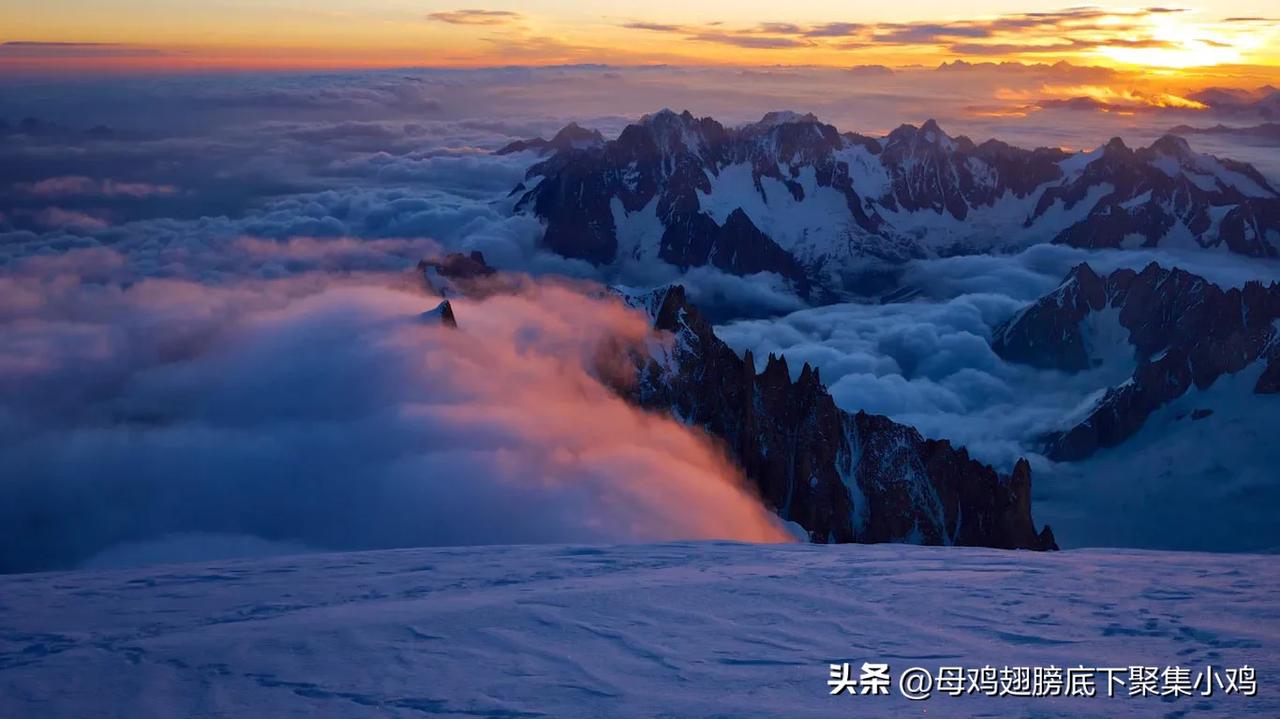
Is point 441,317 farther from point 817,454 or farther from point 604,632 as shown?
point 604,632

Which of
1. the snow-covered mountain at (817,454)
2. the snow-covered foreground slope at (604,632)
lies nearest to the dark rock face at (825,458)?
the snow-covered mountain at (817,454)

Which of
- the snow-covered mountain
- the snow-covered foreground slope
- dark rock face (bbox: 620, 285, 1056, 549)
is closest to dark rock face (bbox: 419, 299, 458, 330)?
the snow-covered mountain

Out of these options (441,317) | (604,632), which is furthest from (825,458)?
(604,632)

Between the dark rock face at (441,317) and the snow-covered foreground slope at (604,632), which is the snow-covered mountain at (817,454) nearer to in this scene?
the dark rock face at (441,317)

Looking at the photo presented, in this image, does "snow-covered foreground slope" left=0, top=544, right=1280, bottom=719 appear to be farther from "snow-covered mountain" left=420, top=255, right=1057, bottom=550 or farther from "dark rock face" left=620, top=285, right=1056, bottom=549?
"dark rock face" left=620, top=285, right=1056, bottom=549

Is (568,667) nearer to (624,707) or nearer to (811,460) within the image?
(624,707)

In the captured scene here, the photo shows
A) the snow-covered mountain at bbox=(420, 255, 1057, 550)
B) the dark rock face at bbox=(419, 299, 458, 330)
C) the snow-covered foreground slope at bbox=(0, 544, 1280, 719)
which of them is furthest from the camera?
the dark rock face at bbox=(419, 299, 458, 330)

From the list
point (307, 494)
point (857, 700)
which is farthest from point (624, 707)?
point (307, 494)
